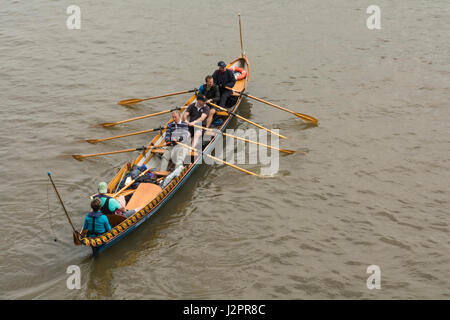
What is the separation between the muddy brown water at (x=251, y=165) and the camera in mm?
11320

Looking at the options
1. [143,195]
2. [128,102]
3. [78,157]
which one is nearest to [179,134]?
[143,195]

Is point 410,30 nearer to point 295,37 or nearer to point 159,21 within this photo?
point 295,37

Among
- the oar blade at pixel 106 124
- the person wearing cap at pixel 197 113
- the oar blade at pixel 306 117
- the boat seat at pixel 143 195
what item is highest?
the person wearing cap at pixel 197 113

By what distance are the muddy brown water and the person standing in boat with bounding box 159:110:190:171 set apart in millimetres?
914

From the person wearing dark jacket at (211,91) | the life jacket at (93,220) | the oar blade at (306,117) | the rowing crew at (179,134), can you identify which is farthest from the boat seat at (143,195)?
the oar blade at (306,117)

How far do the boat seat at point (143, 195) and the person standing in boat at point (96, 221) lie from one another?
4.83 feet

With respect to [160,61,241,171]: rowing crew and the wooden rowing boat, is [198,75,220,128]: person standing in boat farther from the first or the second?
the wooden rowing boat

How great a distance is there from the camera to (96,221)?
11125 mm

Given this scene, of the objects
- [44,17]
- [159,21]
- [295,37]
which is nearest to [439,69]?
[295,37]

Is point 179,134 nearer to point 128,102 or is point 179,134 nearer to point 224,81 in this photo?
point 224,81

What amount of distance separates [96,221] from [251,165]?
231 inches

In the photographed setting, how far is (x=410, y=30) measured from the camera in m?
22.8

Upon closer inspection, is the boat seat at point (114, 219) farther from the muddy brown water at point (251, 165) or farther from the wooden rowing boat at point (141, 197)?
the muddy brown water at point (251, 165)

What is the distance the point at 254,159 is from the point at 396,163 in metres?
4.46
